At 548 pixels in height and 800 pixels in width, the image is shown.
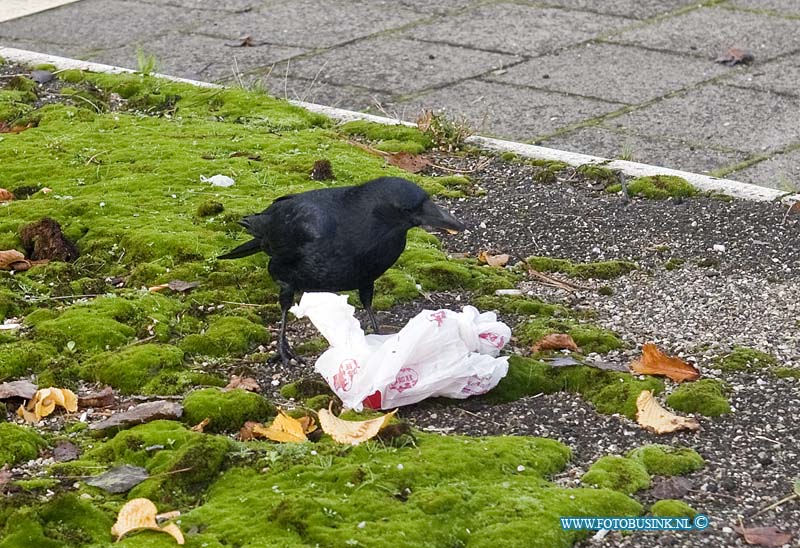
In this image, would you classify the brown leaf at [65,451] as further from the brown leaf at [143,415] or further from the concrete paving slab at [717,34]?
the concrete paving slab at [717,34]

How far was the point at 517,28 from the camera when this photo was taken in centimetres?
977

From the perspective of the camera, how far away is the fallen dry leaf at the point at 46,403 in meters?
4.29

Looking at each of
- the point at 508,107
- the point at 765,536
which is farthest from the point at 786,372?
the point at 508,107

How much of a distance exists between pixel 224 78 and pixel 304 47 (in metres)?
0.97

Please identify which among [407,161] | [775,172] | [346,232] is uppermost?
[346,232]

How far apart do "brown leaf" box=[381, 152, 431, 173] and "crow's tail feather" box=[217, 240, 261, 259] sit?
166cm

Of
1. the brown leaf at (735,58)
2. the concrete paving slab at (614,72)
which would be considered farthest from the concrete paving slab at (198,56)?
the brown leaf at (735,58)

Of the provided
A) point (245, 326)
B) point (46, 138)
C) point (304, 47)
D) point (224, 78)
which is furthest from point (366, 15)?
point (245, 326)

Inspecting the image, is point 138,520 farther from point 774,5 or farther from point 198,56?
point 774,5

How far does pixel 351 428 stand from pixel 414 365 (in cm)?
41

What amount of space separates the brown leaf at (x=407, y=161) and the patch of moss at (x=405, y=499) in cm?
304

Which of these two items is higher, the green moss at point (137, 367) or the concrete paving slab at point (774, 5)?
the green moss at point (137, 367)

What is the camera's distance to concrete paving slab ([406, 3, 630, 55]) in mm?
9401

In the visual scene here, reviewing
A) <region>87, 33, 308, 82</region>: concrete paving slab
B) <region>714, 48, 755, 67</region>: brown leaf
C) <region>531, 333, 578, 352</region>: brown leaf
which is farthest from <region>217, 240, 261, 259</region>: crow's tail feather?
<region>714, 48, 755, 67</region>: brown leaf
